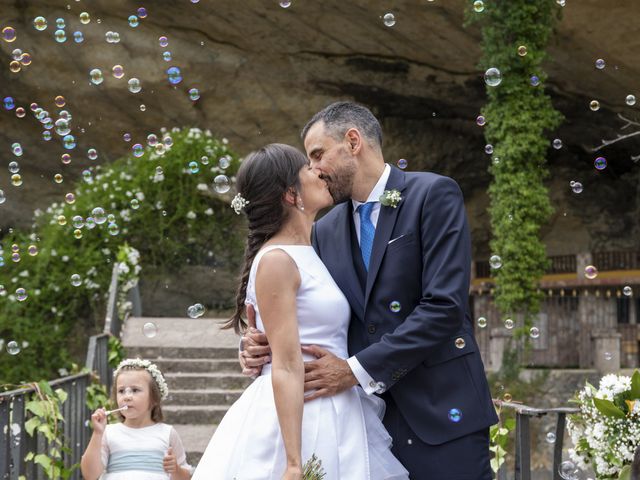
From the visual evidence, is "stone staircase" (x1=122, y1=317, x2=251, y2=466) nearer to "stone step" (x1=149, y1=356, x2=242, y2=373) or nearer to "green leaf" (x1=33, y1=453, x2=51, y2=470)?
"stone step" (x1=149, y1=356, x2=242, y2=373)

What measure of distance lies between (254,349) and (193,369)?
5866 millimetres

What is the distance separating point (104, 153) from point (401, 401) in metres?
15.4

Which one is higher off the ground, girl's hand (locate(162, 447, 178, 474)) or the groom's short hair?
the groom's short hair

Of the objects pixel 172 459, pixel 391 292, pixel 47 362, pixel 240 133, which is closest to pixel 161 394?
pixel 172 459

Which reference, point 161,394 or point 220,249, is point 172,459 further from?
point 220,249

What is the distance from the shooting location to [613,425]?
3.04 metres

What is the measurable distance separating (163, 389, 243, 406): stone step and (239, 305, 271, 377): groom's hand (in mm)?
5204

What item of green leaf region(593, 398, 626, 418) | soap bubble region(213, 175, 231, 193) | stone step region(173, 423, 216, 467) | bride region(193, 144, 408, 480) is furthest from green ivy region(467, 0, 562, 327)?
bride region(193, 144, 408, 480)

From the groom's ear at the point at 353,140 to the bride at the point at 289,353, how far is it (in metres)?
0.26

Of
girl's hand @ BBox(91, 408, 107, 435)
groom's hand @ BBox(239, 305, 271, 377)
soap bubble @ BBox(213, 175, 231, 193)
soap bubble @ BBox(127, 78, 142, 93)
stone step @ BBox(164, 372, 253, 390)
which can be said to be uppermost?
soap bubble @ BBox(127, 78, 142, 93)

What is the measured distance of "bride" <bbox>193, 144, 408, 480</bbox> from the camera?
251 cm

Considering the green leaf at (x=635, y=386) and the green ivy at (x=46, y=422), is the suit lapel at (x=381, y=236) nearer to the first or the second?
the green leaf at (x=635, y=386)

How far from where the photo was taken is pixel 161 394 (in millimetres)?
4887

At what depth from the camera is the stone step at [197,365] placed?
837 centimetres
